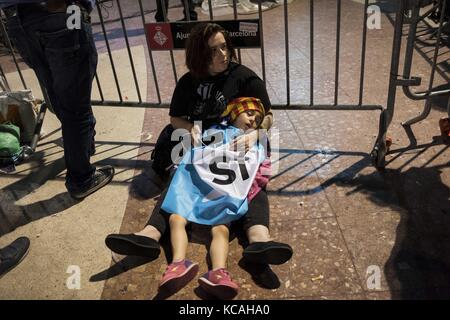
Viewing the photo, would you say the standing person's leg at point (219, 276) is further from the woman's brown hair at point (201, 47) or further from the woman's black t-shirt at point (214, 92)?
the woman's brown hair at point (201, 47)

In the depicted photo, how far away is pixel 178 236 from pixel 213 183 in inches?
15.5

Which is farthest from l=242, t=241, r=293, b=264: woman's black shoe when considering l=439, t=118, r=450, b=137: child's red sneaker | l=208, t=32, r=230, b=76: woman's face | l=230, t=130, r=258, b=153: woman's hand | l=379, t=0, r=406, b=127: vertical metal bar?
l=439, t=118, r=450, b=137: child's red sneaker

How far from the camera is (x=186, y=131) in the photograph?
10.2 feet

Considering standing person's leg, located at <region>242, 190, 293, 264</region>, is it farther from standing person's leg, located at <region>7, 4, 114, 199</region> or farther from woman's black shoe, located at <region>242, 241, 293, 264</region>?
standing person's leg, located at <region>7, 4, 114, 199</region>

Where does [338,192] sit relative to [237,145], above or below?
below

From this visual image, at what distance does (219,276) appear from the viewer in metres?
2.25

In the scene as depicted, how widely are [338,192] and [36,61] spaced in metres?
2.27

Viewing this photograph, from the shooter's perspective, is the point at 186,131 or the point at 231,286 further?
the point at 186,131

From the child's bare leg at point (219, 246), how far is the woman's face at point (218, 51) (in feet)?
3.77

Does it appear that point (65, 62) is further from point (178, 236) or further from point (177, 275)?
point (177, 275)

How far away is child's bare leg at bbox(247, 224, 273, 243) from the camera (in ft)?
8.15

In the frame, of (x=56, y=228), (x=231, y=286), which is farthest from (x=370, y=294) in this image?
(x=56, y=228)
